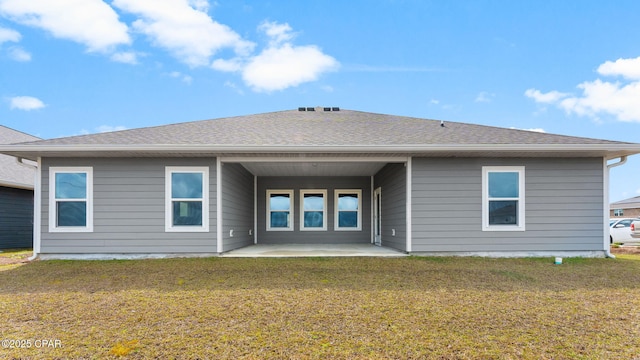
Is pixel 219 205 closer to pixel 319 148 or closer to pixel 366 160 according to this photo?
pixel 319 148

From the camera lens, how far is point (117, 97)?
12.8 m

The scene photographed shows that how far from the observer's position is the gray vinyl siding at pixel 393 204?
9203 mm

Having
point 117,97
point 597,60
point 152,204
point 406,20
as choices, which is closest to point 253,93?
point 117,97

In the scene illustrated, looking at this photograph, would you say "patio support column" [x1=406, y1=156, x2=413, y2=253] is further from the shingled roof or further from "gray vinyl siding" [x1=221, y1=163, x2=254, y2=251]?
"gray vinyl siding" [x1=221, y1=163, x2=254, y2=251]

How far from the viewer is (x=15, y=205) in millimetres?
12883

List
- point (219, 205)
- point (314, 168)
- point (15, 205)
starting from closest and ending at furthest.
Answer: point (219, 205) < point (314, 168) < point (15, 205)

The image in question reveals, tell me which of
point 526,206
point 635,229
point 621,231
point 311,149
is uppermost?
point 311,149

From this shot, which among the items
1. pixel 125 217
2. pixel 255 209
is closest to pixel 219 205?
pixel 125 217

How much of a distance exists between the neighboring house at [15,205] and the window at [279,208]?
23.3ft

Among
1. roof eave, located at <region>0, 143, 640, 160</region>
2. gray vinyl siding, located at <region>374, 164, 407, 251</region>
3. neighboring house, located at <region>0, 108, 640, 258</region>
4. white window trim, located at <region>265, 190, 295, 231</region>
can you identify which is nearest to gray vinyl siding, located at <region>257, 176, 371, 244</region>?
white window trim, located at <region>265, 190, 295, 231</region>

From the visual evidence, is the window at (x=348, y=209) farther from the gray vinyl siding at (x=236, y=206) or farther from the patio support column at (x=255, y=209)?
the gray vinyl siding at (x=236, y=206)

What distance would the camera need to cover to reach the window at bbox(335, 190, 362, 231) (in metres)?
13.3

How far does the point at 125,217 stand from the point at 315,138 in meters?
4.38

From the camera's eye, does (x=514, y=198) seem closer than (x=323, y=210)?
Yes
